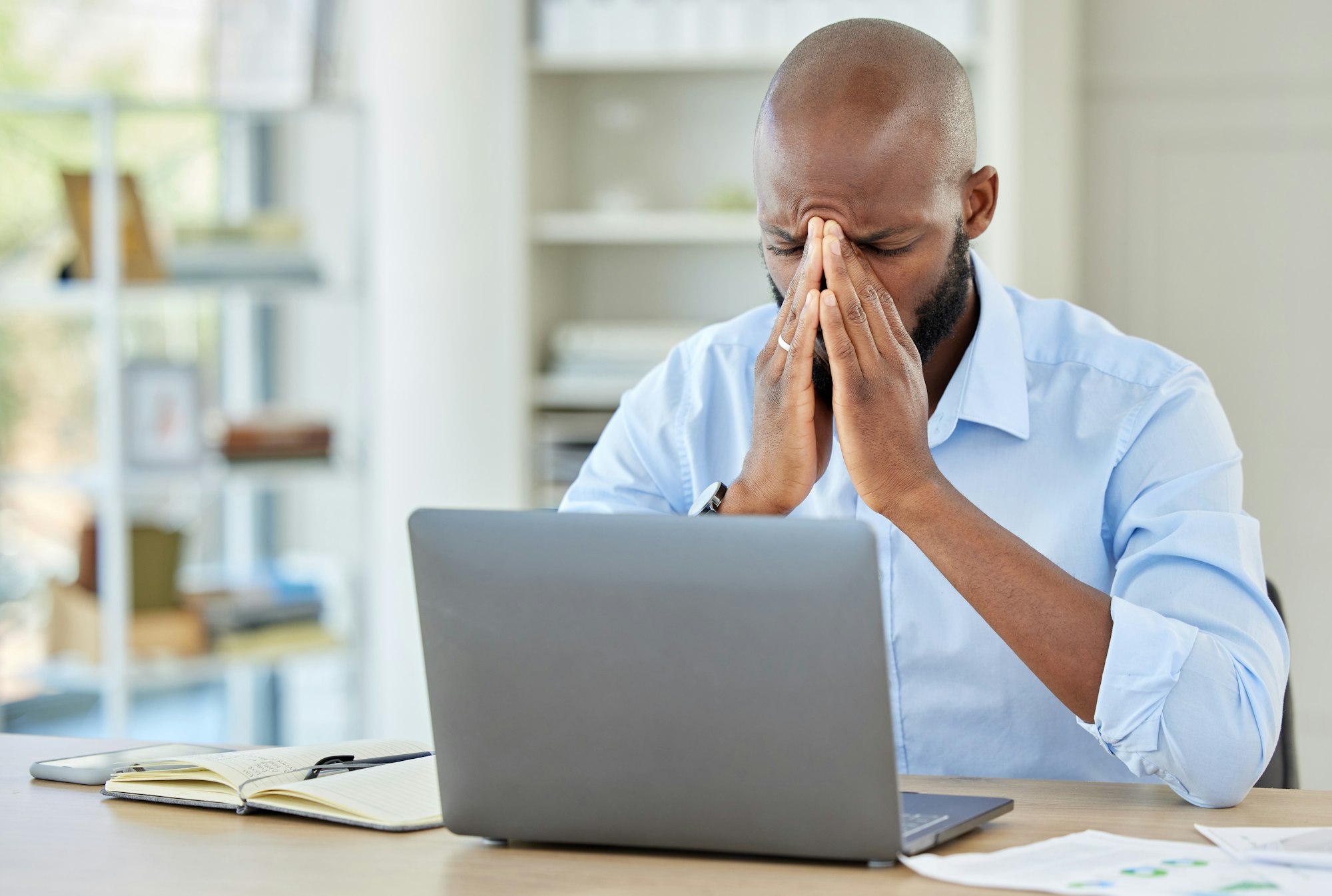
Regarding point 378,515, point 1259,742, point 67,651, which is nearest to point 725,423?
point 1259,742

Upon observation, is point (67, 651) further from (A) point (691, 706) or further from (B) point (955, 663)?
(A) point (691, 706)

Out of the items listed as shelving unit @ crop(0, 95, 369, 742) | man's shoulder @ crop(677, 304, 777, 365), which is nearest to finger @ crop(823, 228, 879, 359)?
man's shoulder @ crop(677, 304, 777, 365)

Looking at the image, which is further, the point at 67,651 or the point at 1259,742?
the point at 67,651

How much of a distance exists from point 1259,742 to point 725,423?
652 millimetres

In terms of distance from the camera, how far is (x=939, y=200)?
1353mm

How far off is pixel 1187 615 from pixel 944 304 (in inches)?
16.5

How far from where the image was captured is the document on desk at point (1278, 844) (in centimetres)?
83

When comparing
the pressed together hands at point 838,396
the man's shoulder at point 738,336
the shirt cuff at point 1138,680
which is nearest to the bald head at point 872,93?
the pressed together hands at point 838,396

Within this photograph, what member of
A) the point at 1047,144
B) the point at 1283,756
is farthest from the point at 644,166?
the point at 1283,756

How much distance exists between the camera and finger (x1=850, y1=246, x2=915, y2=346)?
125 cm

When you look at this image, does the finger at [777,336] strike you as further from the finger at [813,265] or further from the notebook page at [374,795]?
the notebook page at [374,795]

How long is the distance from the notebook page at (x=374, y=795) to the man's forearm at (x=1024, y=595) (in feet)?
1.45

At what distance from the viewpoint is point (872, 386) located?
120cm

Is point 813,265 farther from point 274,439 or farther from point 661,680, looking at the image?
point 274,439
